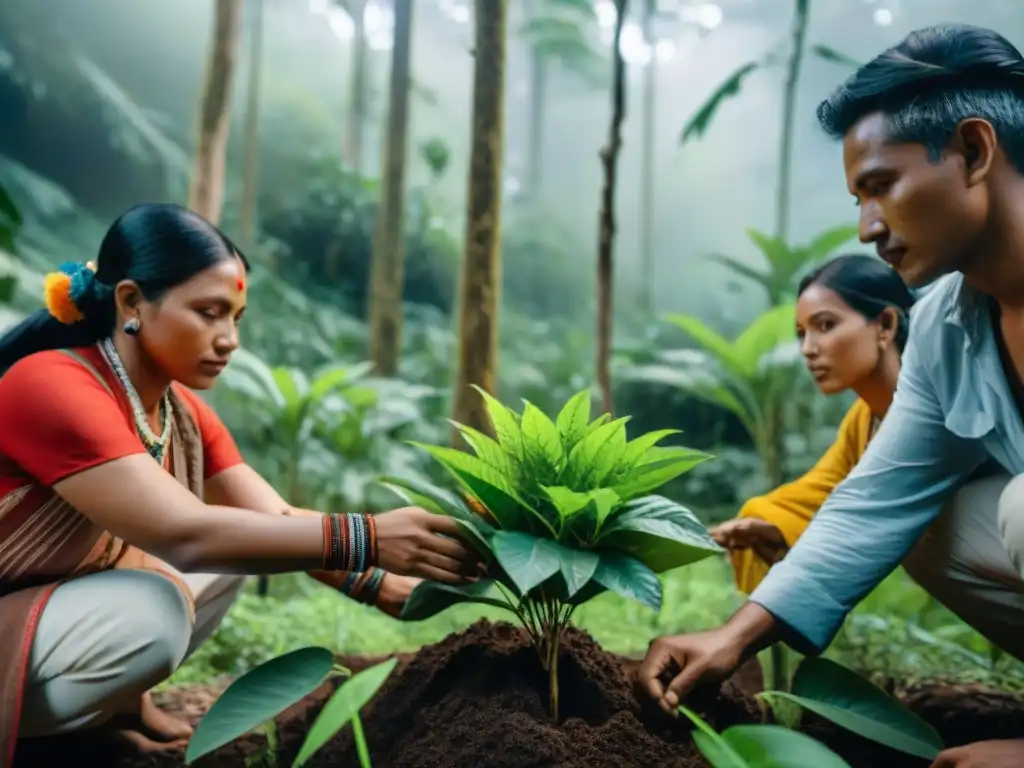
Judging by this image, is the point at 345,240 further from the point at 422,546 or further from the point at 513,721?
the point at 513,721

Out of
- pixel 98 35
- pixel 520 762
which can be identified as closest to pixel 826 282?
pixel 520 762

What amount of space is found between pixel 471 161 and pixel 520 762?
2163 mm

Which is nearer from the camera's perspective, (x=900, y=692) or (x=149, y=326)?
(x=149, y=326)

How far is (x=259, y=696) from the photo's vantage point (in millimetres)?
1224

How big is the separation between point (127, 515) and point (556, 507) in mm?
633

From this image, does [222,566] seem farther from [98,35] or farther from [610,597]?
[98,35]

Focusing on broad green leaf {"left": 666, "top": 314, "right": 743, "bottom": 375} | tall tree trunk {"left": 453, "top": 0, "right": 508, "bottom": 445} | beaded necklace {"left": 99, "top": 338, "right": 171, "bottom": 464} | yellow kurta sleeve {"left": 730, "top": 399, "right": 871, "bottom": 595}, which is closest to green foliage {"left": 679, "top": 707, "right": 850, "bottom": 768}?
yellow kurta sleeve {"left": 730, "top": 399, "right": 871, "bottom": 595}

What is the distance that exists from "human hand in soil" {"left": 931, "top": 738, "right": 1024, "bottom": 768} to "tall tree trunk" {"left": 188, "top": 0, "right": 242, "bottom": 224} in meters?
3.34

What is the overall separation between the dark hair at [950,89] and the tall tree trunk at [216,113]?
9.95ft

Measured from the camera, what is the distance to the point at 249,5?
36.1ft

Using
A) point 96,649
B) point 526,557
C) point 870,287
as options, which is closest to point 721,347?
point 870,287

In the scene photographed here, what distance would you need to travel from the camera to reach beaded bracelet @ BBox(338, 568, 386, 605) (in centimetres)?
162

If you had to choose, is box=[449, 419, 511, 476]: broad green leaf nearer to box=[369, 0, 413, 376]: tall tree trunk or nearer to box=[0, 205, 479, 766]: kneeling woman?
box=[0, 205, 479, 766]: kneeling woman

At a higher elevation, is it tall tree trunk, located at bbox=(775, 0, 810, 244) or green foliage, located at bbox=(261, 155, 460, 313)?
tall tree trunk, located at bbox=(775, 0, 810, 244)
